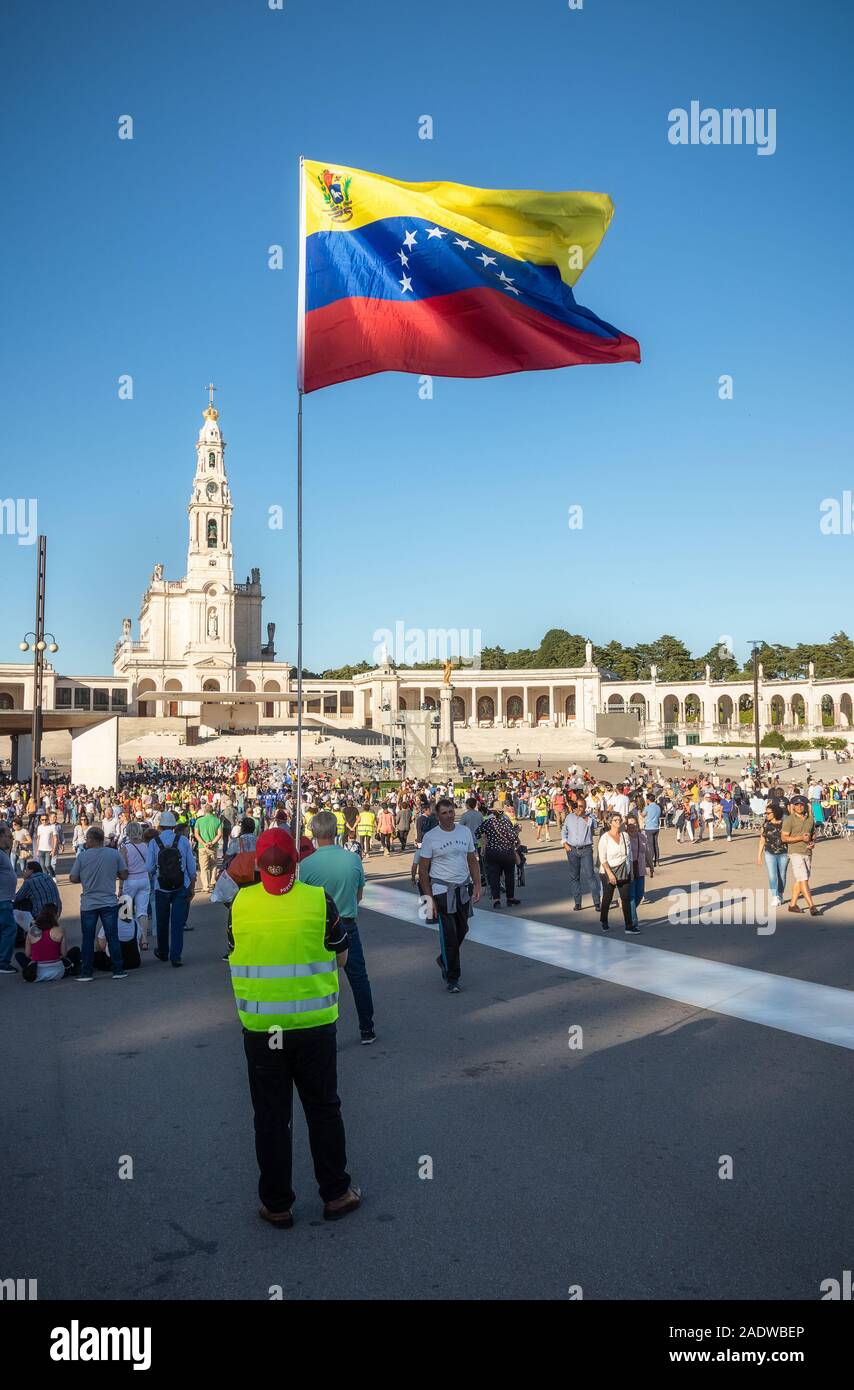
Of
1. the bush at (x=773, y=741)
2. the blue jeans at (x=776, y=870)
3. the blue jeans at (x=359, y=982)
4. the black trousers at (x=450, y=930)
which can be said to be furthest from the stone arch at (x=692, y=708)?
the blue jeans at (x=359, y=982)

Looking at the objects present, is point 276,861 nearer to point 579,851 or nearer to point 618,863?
point 618,863

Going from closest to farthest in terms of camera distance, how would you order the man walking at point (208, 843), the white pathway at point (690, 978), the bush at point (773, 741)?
the white pathway at point (690, 978), the man walking at point (208, 843), the bush at point (773, 741)

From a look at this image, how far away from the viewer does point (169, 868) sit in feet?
32.8

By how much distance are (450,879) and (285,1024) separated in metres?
4.07

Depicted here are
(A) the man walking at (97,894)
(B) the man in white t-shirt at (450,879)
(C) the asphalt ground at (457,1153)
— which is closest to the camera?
(C) the asphalt ground at (457,1153)

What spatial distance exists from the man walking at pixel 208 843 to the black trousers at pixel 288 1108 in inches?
385

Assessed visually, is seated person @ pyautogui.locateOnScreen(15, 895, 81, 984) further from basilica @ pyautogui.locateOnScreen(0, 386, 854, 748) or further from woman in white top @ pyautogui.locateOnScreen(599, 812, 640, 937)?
basilica @ pyautogui.locateOnScreen(0, 386, 854, 748)

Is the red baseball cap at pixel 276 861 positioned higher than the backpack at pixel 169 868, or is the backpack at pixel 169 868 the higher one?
the red baseball cap at pixel 276 861

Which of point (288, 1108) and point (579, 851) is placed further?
point (579, 851)

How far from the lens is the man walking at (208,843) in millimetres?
13914

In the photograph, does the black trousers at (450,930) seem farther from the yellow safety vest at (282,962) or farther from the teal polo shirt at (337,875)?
the yellow safety vest at (282,962)

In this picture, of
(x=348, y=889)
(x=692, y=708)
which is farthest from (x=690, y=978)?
(x=692, y=708)

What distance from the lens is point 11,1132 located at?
5336 millimetres

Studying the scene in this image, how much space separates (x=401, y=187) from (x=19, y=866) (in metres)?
14.4
